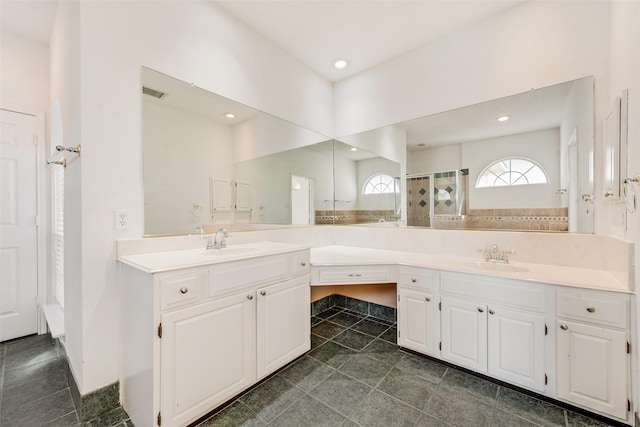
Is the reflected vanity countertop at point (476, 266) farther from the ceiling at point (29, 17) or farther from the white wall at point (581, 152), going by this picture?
the ceiling at point (29, 17)

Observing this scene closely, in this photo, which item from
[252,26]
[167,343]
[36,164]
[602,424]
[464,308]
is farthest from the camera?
[36,164]

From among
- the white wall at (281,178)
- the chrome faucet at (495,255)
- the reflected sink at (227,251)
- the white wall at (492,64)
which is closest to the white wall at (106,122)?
the reflected sink at (227,251)

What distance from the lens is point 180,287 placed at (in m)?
1.30

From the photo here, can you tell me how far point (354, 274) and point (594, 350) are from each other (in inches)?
57.1

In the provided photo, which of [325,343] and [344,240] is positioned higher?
[344,240]

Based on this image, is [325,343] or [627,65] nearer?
[627,65]

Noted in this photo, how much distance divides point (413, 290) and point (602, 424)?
45.5 inches

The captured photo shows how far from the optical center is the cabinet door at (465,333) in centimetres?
173

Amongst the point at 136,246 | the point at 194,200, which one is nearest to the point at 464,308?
the point at 194,200

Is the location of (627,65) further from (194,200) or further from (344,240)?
(194,200)

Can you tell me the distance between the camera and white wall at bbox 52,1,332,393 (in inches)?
56.6

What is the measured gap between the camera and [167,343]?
4.10 ft

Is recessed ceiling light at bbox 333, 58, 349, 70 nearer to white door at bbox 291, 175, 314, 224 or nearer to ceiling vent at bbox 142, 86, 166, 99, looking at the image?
white door at bbox 291, 175, 314, 224

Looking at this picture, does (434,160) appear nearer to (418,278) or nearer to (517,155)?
(517,155)
